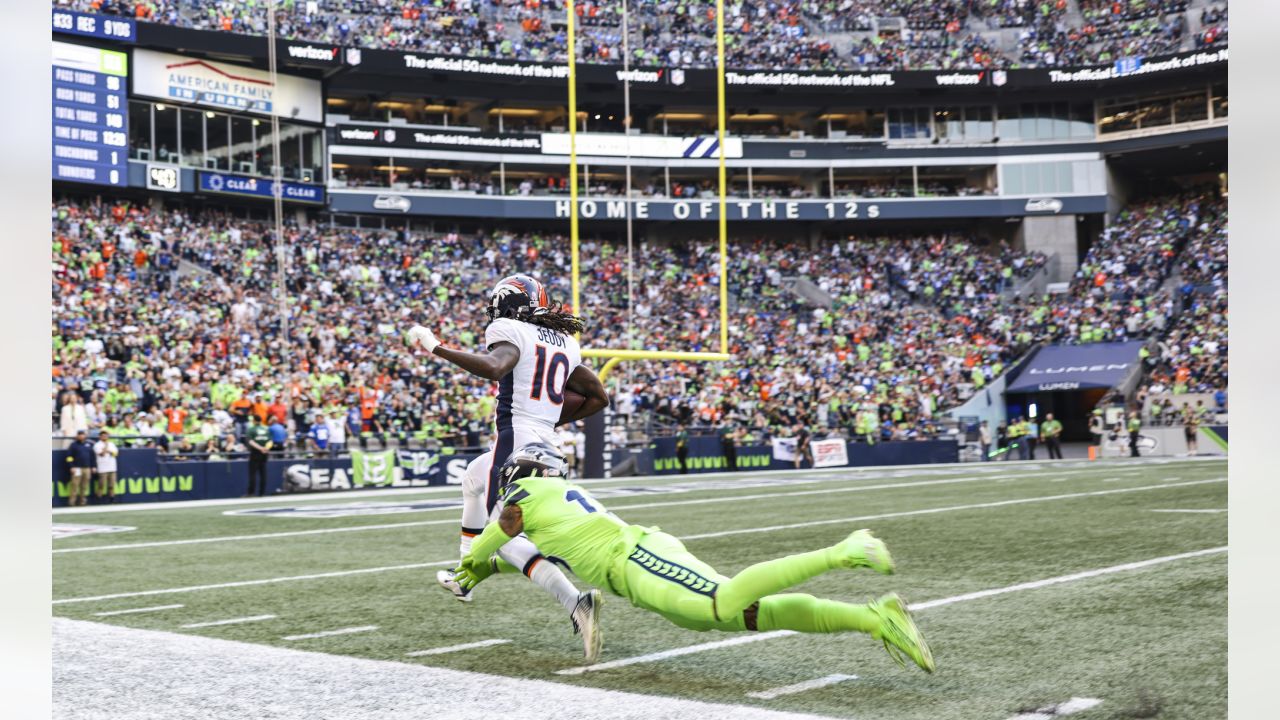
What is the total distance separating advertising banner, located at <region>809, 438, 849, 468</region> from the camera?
2646 cm

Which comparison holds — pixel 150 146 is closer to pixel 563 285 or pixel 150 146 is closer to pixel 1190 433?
pixel 563 285

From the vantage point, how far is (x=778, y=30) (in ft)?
138

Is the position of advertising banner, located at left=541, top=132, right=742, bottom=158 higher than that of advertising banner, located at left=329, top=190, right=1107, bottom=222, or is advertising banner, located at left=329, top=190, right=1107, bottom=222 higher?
advertising banner, located at left=541, top=132, right=742, bottom=158

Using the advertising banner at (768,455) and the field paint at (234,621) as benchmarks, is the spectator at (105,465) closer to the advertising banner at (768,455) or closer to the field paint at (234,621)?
the advertising banner at (768,455)

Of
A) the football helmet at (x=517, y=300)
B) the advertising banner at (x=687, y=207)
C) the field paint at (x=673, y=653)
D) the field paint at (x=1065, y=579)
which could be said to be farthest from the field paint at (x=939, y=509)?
the advertising banner at (x=687, y=207)

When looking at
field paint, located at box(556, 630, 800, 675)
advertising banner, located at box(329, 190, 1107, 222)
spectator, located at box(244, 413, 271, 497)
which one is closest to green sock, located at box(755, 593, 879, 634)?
field paint, located at box(556, 630, 800, 675)

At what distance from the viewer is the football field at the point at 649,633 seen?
4.01 m

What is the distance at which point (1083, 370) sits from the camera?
3291cm

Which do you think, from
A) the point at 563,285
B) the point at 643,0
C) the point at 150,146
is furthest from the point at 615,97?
the point at 150,146

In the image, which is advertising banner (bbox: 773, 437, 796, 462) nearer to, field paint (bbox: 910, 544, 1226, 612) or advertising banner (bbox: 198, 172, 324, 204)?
advertising banner (bbox: 198, 172, 324, 204)

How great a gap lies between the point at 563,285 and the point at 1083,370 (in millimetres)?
15363

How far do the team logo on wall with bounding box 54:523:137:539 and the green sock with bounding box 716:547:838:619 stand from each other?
31.2 feet

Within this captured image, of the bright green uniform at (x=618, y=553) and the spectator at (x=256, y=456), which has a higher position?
the bright green uniform at (x=618, y=553)

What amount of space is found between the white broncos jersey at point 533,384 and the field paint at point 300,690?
3.74 ft
